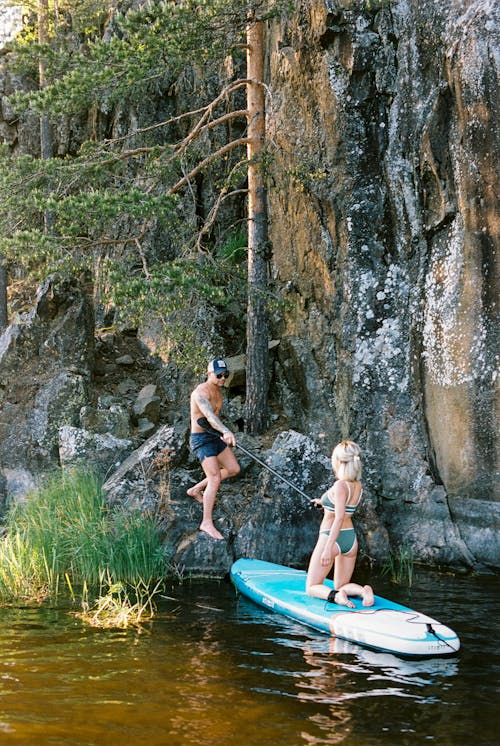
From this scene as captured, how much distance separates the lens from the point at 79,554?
8289 millimetres

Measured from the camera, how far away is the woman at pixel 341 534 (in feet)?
23.1

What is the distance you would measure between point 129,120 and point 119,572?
11346mm

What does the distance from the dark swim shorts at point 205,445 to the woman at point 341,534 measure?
7.71 ft

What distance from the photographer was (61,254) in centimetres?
1093

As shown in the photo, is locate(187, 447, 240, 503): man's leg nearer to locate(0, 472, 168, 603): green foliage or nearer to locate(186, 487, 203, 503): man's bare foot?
locate(186, 487, 203, 503): man's bare foot

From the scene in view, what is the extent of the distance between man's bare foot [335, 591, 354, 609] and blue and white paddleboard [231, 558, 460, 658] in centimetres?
4

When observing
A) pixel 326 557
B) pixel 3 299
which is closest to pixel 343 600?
pixel 326 557

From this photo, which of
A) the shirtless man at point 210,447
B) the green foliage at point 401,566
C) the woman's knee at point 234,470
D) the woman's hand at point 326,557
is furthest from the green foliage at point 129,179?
the woman's hand at point 326,557

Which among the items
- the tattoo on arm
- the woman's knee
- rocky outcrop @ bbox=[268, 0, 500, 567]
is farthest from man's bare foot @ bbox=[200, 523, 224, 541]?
rocky outcrop @ bbox=[268, 0, 500, 567]

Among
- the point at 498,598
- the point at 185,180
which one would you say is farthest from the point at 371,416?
the point at 185,180

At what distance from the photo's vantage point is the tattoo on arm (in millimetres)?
9215

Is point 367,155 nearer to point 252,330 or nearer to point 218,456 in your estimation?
point 252,330

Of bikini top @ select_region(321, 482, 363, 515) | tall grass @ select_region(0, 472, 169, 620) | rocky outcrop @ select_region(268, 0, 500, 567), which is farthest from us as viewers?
rocky outcrop @ select_region(268, 0, 500, 567)

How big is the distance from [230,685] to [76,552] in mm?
3329
